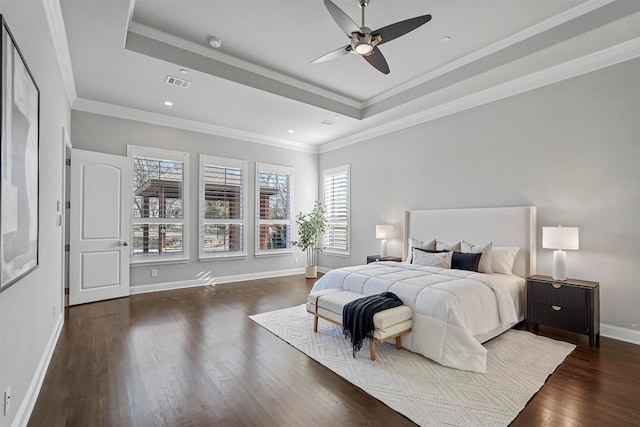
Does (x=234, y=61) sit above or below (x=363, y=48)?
above

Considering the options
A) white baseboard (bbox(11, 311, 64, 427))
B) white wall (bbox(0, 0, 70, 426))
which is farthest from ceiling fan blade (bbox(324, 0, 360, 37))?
white baseboard (bbox(11, 311, 64, 427))

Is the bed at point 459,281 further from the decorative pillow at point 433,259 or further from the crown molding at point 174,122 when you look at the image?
the crown molding at point 174,122

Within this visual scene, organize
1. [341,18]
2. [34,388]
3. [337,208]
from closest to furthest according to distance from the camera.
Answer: [34,388] < [341,18] < [337,208]

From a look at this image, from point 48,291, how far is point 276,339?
226 centimetres

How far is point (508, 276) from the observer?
400 centimetres

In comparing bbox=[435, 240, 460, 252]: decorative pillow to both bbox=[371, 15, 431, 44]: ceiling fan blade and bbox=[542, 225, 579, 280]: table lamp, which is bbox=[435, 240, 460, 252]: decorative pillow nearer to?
bbox=[542, 225, 579, 280]: table lamp

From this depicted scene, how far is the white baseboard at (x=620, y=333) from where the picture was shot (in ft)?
11.0

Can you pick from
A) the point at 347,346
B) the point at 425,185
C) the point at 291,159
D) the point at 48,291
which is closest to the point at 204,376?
the point at 347,346

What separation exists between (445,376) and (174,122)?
5.83m

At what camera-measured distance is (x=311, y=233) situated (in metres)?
7.13

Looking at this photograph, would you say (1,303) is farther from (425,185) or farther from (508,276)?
(425,185)

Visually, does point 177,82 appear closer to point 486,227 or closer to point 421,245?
point 421,245

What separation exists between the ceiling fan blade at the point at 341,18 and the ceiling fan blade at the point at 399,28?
20 cm

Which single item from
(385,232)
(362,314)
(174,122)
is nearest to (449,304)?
(362,314)
